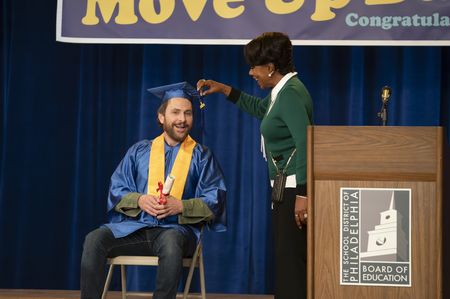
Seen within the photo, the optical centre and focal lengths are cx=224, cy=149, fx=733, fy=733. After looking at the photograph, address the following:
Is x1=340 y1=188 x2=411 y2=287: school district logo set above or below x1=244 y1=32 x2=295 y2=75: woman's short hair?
below

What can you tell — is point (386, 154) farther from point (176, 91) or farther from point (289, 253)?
point (176, 91)

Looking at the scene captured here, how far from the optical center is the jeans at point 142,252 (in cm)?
344

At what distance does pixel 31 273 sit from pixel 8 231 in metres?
0.32

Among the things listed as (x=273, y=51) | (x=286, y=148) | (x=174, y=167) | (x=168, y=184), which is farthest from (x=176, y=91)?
(x=286, y=148)

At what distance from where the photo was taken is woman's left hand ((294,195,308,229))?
2.71 meters

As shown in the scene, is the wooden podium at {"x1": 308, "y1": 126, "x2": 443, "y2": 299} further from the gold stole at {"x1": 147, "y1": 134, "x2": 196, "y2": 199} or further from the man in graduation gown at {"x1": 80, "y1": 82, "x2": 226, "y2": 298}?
the gold stole at {"x1": 147, "y1": 134, "x2": 196, "y2": 199}

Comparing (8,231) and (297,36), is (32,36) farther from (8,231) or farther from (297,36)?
(297,36)

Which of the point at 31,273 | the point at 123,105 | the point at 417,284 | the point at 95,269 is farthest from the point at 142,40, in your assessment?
the point at 417,284

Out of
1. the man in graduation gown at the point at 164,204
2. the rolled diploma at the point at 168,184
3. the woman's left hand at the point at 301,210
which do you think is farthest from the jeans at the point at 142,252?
the woman's left hand at the point at 301,210

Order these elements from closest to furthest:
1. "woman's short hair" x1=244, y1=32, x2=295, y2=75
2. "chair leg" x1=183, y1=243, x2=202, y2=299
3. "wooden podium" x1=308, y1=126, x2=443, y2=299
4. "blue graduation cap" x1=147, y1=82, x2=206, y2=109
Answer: "wooden podium" x1=308, y1=126, x2=443, y2=299, "woman's short hair" x1=244, y1=32, x2=295, y2=75, "chair leg" x1=183, y1=243, x2=202, y2=299, "blue graduation cap" x1=147, y1=82, x2=206, y2=109

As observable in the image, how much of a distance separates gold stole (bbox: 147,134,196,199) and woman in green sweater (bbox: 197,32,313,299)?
86cm

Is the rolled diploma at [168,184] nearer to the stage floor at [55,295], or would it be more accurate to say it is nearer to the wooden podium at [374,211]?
the stage floor at [55,295]

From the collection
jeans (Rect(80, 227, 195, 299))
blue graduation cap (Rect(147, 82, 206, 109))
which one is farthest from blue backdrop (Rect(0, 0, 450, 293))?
jeans (Rect(80, 227, 195, 299))

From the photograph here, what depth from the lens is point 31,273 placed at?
490cm
